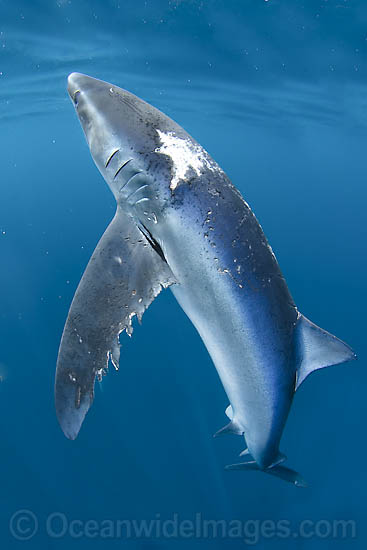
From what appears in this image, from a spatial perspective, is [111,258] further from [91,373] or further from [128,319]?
[91,373]

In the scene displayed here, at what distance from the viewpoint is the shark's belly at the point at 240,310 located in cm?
276

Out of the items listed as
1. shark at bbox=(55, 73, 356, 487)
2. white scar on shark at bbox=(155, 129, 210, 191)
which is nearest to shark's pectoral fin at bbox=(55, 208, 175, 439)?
shark at bbox=(55, 73, 356, 487)

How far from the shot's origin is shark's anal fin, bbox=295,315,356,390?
295 cm

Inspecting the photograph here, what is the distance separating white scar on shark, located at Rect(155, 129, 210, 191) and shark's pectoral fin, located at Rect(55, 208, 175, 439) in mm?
507

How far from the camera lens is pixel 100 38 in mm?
12180

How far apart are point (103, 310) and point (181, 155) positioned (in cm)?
120

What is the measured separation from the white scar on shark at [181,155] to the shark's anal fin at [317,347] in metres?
1.26

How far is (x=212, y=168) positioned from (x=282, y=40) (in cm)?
1113

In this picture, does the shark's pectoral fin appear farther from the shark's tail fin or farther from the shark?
the shark's tail fin

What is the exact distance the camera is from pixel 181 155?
2.83 m

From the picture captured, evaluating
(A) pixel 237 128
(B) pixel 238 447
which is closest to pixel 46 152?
(A) pixel 237 128

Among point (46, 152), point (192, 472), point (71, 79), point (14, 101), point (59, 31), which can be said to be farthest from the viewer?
point (46, 152)

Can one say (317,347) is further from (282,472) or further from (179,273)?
(282,472)

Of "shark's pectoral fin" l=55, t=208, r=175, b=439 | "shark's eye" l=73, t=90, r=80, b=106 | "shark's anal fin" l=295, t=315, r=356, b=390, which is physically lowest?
"shark's anal fin" l=295, t=315, r=356, b=390
